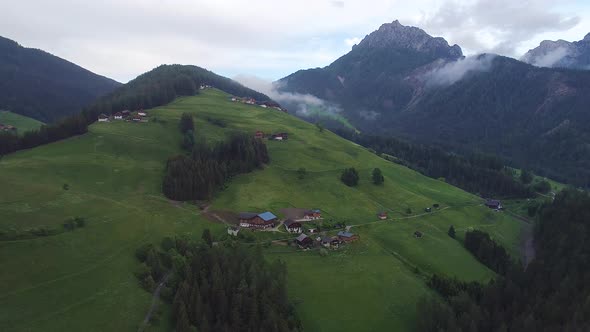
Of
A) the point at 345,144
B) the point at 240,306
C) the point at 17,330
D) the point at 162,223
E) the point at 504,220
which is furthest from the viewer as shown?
the point at 345,144

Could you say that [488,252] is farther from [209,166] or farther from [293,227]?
[209,166]

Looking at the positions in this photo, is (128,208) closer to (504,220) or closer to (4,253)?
(4,253)

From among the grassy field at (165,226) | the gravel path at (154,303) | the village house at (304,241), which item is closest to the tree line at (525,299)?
the grassy field at (165,226)

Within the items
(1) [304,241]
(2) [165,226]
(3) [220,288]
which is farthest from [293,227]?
(3) [220,288]

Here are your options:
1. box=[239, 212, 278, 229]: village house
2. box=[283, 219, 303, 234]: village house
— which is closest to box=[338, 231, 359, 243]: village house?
box=[283, 219, 303, 234]: village house

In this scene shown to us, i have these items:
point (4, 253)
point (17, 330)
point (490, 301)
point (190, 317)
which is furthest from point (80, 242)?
point (490, 301)

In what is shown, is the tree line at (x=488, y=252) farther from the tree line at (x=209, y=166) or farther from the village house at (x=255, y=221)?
the tree line at (x=209, y=166)
